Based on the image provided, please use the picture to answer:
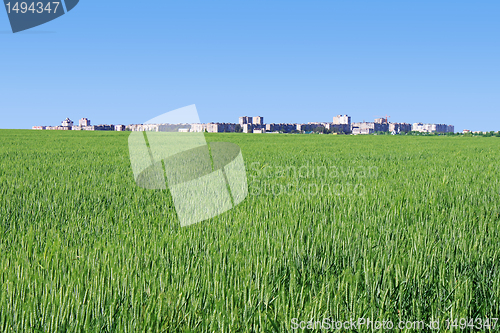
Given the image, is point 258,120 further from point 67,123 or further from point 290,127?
point 67,123

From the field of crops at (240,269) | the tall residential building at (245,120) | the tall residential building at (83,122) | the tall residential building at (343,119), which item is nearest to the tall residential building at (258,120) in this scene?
the tall residential building at (245,120)

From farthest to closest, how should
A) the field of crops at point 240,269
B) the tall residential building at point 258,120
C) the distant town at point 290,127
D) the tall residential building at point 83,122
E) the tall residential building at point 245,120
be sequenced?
the tall residential building at point 258,120 → the tall residential building at point 245,120 → the tall residential building at point 83,122 → the distant town at point 290,127 → the field of crops at point 240,269

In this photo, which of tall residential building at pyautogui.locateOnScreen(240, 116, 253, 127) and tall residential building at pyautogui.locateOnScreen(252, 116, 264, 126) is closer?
tall residential building at pyautogui.locateOnScreen(240, 116, 253, 127)

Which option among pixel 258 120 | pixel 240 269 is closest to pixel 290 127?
pixel 258 120

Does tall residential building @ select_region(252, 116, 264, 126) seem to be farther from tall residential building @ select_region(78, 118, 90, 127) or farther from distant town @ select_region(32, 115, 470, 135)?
tall residential building @ select_region(78, 118, 90, 127)

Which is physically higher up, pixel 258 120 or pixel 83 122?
pixel 83 122

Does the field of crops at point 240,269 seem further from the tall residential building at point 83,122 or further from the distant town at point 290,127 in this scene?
the tall residential building at point 83,122

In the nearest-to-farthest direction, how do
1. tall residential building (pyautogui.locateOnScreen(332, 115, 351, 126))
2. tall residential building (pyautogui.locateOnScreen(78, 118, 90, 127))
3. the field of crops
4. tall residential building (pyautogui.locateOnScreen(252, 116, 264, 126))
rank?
1. the field of crops
2. tall residential building (pyautogui.locateOnScreen(78, 118, 90, 127))
3. tall residential building (pyautogui.locateOnScreen(252, 116, 264, 126))
4. tall residential building (pyautogui.locateOnScreen(332, 115, 351, 126))

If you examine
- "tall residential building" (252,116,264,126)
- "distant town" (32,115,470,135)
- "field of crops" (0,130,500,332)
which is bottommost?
→ "field of crops" (0,130,500,332)

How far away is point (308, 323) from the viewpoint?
134 centimetres

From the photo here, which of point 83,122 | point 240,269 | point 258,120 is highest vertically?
point 83,122

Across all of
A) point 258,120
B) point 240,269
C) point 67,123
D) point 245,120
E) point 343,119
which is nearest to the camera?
point 240,269

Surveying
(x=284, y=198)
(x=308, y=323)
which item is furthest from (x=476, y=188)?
(x=308, y=323)

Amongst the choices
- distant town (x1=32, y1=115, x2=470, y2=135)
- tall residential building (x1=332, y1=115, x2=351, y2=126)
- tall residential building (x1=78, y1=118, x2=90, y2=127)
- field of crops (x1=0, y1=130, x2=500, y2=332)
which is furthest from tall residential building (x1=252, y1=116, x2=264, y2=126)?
field of crops (x1=0, y1=130, x2=500, y2=332)
